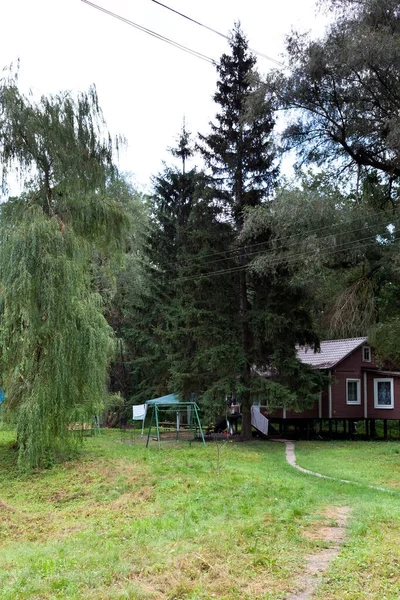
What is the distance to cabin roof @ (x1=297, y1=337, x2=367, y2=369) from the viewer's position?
22125 millimetres

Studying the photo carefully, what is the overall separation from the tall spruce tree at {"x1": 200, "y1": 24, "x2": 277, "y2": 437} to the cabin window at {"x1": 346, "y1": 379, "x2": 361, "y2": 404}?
18.9 ft

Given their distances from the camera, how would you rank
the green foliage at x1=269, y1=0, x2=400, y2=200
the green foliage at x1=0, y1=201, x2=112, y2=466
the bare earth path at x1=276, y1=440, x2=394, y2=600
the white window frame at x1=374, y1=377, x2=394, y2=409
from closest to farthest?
1. the bare earth path at x1=276, y1=440, x2=394, y2=600
2. the green foliage at x1=0, y1=201, x2=112, y2=466
3. the green foliage at x1=269, y1=0, x2=400, y2=200
4. the white window frame at x1=374, y1=377, x2=394, y2=409

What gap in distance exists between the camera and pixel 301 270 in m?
15.3

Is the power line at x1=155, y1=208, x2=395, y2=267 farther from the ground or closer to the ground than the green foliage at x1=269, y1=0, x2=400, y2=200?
closer to the ground

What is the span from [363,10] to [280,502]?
11.8 meters

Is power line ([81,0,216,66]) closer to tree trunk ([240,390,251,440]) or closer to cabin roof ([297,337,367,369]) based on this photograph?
tree trunk ([240,390,251,440])

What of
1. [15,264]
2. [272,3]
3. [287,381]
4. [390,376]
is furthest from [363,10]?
[390,376]

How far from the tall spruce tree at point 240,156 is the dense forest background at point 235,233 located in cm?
5

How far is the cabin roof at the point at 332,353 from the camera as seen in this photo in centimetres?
2212

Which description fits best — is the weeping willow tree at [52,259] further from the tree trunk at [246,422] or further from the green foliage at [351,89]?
the tree trunk at [246,422]

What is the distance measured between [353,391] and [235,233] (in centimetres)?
908

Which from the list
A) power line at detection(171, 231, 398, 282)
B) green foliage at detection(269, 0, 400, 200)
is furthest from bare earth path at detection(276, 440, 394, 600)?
green foliage at detection(269, 0, 400, 200)

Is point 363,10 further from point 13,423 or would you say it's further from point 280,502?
point 13,423

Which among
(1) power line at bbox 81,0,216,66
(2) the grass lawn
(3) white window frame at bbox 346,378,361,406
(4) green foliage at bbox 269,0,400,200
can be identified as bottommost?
(2) the grass lawn
